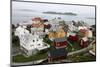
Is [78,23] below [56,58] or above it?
above

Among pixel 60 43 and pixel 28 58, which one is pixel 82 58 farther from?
pixel 28 58

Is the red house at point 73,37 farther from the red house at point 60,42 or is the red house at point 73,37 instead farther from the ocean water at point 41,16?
the ocean water at point 41,16

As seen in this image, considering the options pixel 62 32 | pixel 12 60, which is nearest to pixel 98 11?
pixel 62 32

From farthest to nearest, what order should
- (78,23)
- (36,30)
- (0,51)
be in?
1. (78,23)
2. (36,30)
3. (0,51)

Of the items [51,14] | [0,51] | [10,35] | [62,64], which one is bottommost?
[62,64]

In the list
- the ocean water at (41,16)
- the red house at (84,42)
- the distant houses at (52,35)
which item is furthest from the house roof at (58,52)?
the ocean water at (41,16)

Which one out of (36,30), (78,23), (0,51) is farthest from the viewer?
(78,23)

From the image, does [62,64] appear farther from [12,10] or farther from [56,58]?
[12,10]
